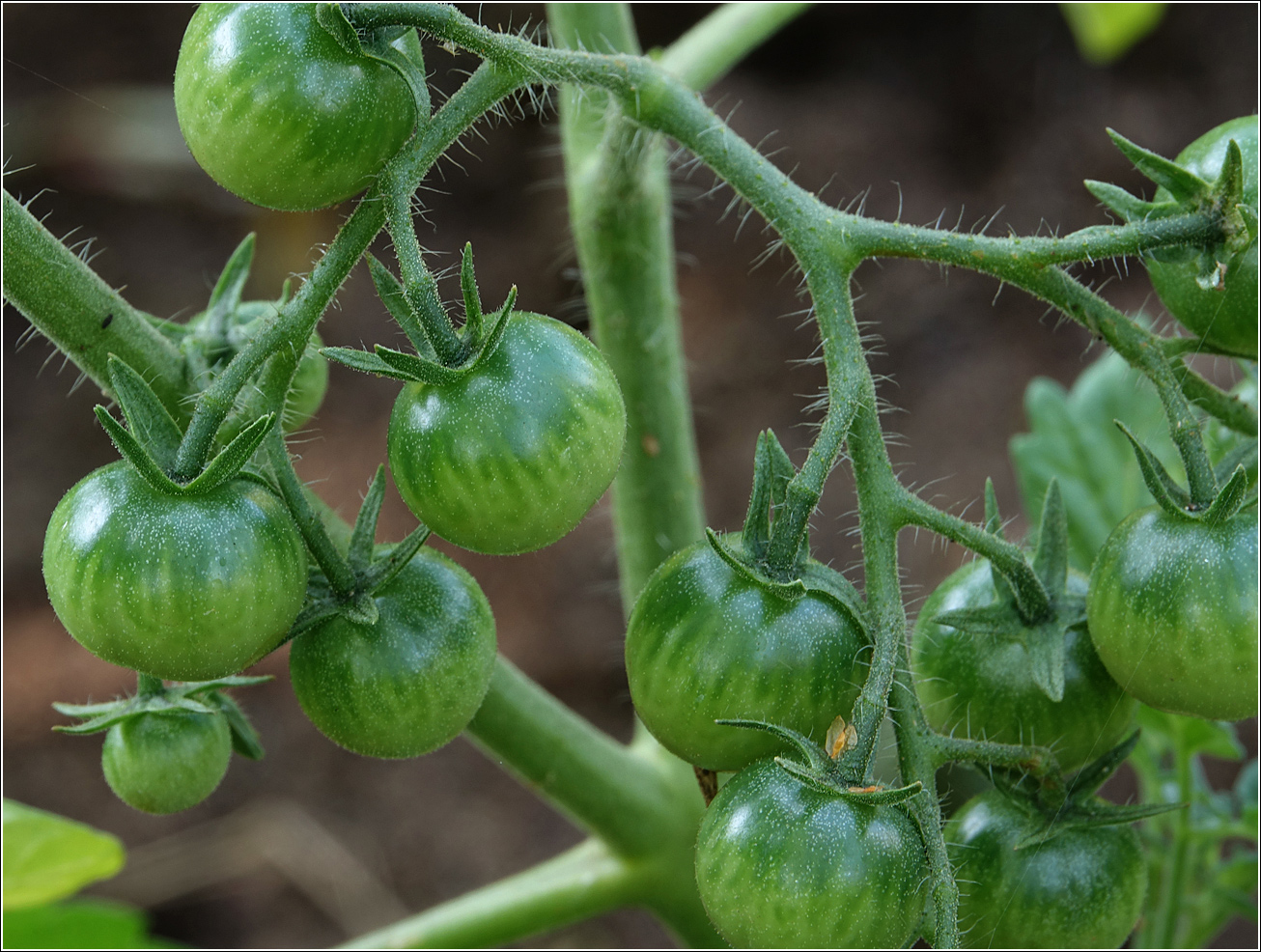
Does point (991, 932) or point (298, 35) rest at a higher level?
point (298, 35)

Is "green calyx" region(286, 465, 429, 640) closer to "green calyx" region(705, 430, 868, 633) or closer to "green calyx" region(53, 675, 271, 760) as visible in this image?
"green calyx" region(53, 675, 271, 760)

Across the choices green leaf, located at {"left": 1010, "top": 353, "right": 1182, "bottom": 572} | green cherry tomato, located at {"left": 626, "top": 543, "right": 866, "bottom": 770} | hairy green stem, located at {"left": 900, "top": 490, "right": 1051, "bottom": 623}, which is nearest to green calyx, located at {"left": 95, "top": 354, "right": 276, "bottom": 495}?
green cherry tomato, located at {"left": 626, "top": 543, "right": 866, "bottom": 770}

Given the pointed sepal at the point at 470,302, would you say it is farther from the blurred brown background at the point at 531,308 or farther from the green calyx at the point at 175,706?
the blurred brown background at the point at 531,308

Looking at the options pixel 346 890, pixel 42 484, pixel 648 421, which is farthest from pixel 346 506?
pixel 648 421

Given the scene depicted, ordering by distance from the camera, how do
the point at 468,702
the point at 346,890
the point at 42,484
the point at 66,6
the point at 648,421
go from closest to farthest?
the point at 468,702 < the point at 648,421 < the point at 346,890 < the point at 42,484 < the point at 66,6

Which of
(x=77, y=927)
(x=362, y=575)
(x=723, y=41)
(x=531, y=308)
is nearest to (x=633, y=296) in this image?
(x=723, y=41)

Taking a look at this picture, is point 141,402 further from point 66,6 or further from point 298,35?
point 66,6
